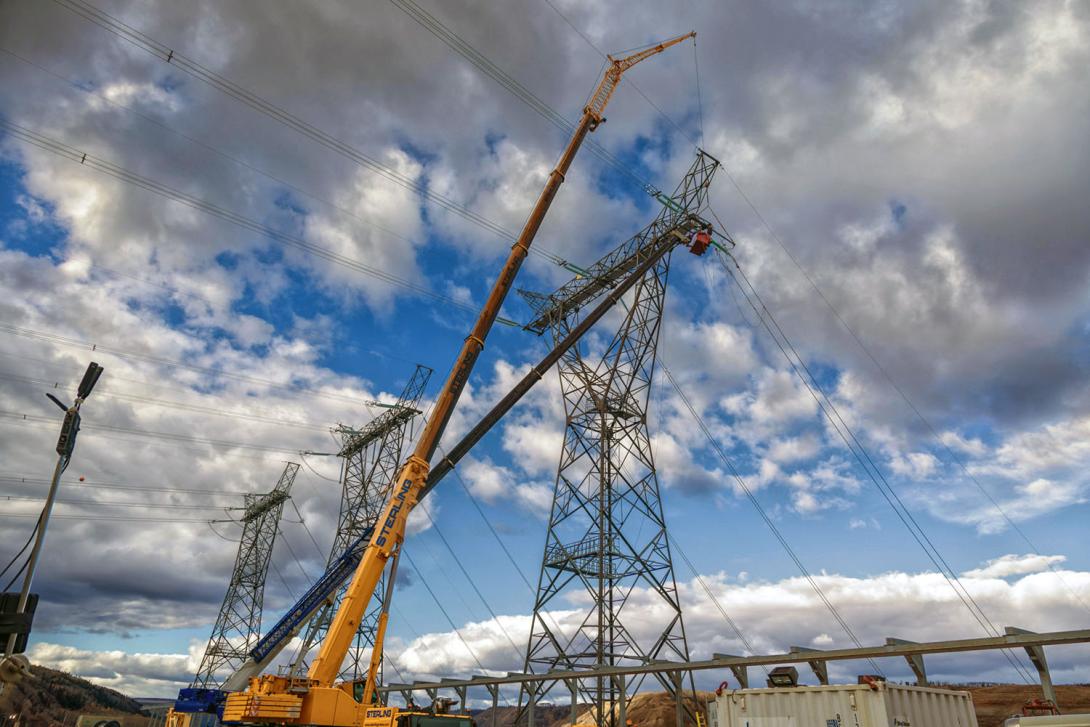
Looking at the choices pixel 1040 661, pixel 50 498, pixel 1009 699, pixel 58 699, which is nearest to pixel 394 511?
pixel 50 498

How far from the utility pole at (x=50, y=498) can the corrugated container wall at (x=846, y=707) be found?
49.5 feet

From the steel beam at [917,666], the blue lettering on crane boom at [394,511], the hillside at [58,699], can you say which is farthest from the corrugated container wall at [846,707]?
the hillside at [58,699]

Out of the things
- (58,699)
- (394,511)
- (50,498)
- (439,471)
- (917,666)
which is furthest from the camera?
(58,699)

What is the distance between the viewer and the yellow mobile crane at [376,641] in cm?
1781

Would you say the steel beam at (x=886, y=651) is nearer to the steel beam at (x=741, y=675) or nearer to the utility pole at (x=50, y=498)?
the steel beam at (x=741, y=675)

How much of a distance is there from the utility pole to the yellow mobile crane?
8.63 meters

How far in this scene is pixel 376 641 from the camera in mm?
20516

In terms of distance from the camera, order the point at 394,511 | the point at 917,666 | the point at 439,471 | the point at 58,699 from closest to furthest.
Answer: the point at 917,666, the point at 394,511, the point at 439,471, the point at 58,699

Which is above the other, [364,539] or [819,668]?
[364,539]

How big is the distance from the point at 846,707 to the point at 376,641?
13780 millimetres

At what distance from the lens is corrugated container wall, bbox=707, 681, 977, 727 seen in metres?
14.0

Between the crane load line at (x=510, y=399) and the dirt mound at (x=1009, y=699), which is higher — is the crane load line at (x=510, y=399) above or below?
above

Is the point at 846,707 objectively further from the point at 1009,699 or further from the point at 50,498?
the point at 1009,699

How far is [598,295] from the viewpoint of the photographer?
3559 centimetres
